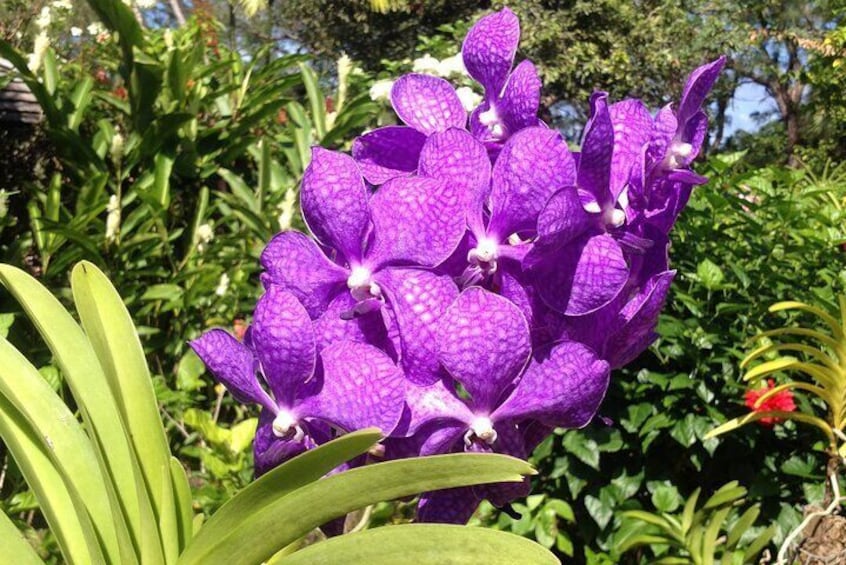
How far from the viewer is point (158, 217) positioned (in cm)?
222

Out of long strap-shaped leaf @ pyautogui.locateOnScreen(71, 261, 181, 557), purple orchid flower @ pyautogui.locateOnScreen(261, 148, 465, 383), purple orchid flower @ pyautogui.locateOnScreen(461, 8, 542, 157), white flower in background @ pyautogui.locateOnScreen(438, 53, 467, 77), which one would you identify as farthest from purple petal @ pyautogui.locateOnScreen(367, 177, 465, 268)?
white flower in background @ pyautogui.locateOnScreen(438, 53, 467, 77)

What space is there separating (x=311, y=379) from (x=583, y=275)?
0.17 m

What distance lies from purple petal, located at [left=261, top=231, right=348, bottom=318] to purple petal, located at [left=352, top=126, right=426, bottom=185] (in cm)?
10

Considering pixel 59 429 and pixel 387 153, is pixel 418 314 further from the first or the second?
pixel 59 429

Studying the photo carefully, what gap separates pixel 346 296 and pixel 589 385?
0.17 metres

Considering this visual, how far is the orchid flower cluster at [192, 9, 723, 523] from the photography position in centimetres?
44

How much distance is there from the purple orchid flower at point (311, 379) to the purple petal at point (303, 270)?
5 cm

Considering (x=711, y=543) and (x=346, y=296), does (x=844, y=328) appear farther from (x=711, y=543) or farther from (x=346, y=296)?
(x=346, y=296)

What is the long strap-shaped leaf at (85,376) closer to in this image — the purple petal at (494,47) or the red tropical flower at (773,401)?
the purple petal at (494,47)

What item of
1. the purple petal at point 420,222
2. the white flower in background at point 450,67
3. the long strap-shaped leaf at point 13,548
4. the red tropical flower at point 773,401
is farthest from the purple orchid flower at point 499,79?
the white flower in background at point 450,67

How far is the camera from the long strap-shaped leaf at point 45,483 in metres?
0.52

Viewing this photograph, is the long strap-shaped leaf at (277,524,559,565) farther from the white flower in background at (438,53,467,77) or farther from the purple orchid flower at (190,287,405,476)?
the white flower in background at (438,53,467,77)

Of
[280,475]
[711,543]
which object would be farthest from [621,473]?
[280,475]

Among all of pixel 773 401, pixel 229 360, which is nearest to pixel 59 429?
pixel 229 360
